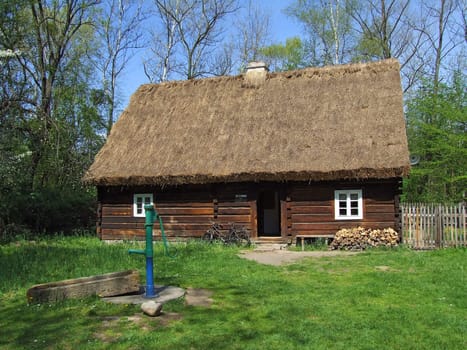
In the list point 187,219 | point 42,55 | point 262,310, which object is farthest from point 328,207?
point 42,55

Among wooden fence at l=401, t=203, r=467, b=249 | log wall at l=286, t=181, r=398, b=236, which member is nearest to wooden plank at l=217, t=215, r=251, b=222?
log wall at l=286, t=181, r=398, b=236

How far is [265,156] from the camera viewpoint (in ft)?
54.7

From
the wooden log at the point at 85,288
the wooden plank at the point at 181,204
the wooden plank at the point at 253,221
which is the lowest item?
the wooden log at the point at 85,288

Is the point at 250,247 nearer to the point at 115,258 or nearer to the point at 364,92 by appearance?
the point at 115,258

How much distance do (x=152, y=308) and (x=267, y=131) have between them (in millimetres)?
11847

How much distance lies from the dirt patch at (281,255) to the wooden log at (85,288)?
4814mm

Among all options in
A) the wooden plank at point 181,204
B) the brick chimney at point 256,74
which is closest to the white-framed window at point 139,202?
the wooden plank at point 181,204

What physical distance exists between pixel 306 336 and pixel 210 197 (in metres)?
11.8

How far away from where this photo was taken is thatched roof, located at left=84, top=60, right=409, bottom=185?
51.8ft

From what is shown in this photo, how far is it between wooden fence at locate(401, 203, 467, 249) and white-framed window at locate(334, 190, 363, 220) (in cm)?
148

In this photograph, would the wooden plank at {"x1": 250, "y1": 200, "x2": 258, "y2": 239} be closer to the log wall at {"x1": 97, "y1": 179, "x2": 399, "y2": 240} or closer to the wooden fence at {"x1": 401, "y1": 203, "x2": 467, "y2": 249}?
the log wall at {"x1": 97, "y1": 179, "x2": 399, "y2": 240}

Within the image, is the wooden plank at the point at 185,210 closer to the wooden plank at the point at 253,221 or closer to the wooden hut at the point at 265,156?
the wooden hut at the point at 265,156

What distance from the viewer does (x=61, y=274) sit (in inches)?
388

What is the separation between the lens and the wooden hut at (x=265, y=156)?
1581 centimetres
